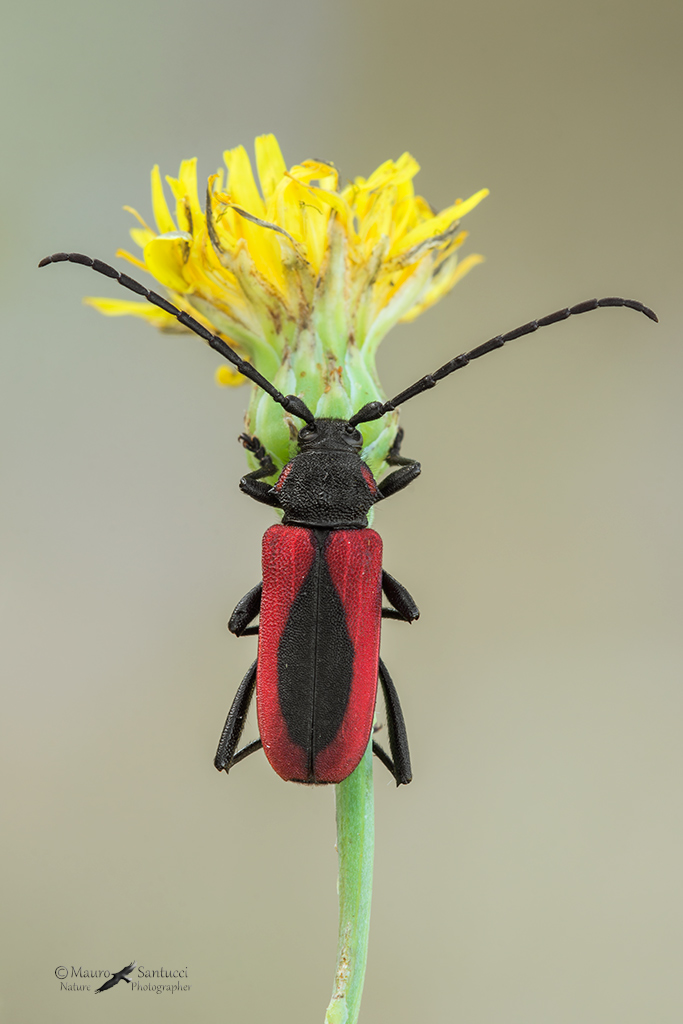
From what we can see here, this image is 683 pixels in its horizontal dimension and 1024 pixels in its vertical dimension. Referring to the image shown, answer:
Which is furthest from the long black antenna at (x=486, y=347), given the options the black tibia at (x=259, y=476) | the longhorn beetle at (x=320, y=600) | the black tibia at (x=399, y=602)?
the black tibia at (x=399, y=602)

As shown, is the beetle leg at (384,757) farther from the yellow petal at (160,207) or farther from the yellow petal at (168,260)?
the yellow petal at (160,207)

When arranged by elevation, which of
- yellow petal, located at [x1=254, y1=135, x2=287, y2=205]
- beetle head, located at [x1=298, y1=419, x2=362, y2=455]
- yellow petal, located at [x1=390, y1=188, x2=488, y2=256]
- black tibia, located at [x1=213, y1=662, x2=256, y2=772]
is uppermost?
yellow petal, located at [x1=254, y1=135, x2=287, y2=205]

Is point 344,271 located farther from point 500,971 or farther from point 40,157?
point 500,971

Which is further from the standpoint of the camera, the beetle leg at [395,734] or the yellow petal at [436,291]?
the yellow petal at [436,291]

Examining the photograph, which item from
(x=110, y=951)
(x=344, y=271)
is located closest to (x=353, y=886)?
(x=344, y=271)

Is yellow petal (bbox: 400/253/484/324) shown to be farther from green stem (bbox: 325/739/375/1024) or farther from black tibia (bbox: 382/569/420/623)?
green stem (bbox: 325/739/375/1024)

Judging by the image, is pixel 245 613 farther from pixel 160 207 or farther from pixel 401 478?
pixel 160 207

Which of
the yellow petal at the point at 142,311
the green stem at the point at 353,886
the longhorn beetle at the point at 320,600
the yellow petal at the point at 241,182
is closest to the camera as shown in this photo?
the green stem at the point at 353,886

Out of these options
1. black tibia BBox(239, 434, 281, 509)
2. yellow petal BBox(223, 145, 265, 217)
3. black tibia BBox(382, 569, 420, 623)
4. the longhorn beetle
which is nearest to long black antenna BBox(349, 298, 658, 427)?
the longhorn beetle
